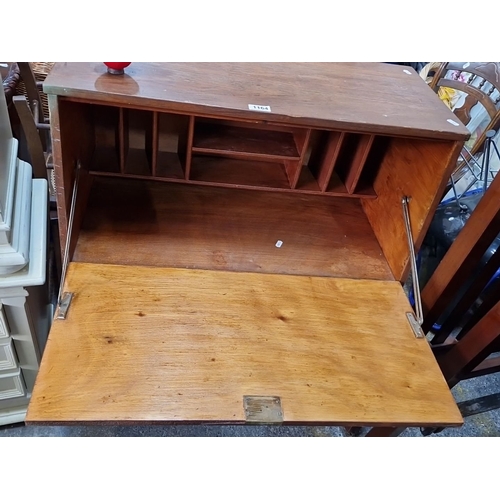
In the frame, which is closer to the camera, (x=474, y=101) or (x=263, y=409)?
(x=263, y=409)

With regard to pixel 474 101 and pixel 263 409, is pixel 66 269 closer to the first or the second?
pixel 263 409

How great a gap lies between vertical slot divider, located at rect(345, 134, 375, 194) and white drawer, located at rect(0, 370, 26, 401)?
96 cm

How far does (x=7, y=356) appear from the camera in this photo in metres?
1.17

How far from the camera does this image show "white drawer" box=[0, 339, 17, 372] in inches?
44.9

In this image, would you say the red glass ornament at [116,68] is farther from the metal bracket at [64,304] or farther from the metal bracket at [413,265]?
the metal bracket at [413,265]

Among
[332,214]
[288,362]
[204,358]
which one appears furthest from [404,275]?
[204,358]

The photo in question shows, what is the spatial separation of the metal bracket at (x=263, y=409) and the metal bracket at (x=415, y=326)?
33 cm

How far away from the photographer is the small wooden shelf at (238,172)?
111cm

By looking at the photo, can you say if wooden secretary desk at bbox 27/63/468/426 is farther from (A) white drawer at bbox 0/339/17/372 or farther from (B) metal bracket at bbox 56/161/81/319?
(A) white drawer at bbox 0/339/17/372

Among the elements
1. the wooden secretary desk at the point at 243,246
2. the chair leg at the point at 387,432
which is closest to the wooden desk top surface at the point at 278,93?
the wooden secretary desk at the point at 243,246

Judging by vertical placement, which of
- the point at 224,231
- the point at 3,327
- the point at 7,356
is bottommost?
the point at 7,356

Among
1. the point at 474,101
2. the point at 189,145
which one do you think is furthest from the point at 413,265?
the point at 474,101

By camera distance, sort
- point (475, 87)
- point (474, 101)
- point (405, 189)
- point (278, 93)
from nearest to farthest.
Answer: point (278, 93), point (405, 189), point (475, 87), point (474, 101)

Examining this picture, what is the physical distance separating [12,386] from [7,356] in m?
0.14
